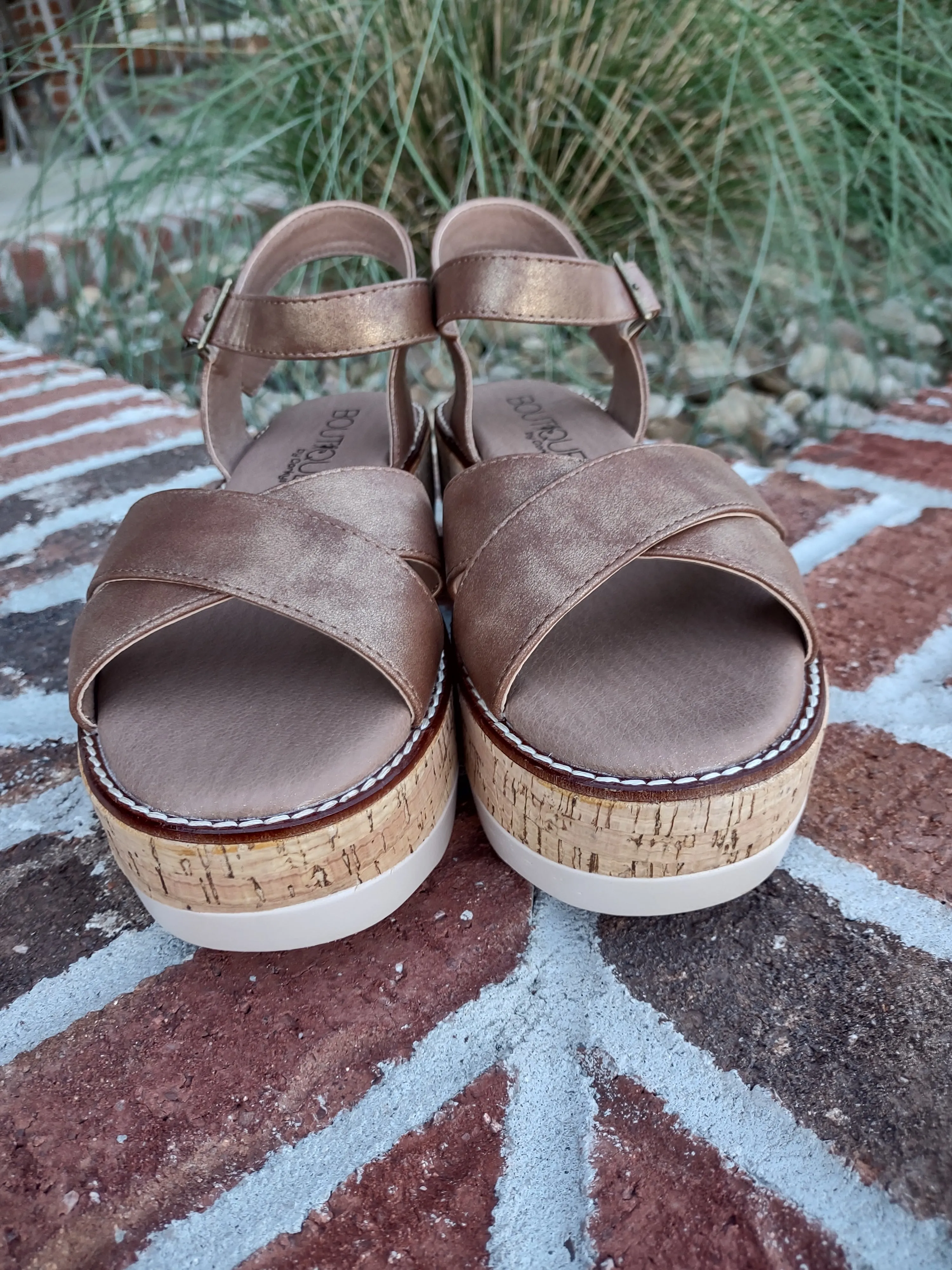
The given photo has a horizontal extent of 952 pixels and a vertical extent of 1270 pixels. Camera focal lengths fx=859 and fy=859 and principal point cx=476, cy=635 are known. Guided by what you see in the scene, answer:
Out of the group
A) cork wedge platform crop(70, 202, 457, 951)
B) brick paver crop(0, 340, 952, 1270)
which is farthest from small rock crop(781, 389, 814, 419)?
cork wedge platform crop(70, 202, 457, 951)

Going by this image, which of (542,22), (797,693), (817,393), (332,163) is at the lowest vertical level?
(817,393)

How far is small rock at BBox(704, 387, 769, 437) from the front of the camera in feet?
6.24

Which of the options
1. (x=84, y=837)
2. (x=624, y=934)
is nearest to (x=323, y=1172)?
(x=624, y=934)

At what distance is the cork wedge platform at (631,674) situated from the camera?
2.40 feet

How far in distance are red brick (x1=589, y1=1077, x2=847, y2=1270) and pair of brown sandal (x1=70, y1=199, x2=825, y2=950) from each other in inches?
7.2

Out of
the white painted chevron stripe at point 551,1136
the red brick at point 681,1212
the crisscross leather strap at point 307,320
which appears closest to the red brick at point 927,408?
the crisscross leather strap at point 307,320

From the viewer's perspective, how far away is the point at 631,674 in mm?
837

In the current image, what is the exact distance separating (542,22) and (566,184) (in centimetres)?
36

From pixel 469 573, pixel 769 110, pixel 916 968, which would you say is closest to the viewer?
pixel 916 968

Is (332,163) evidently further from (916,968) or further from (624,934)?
(916,968)

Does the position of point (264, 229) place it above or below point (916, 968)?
above

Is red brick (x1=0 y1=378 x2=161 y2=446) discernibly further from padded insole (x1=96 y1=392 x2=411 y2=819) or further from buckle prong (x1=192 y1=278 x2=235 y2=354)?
padded insole (x1=96 y1=392 x2=411 y2=819)

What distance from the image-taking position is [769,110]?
2090 millimetres

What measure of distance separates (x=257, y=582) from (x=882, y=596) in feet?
2.92
